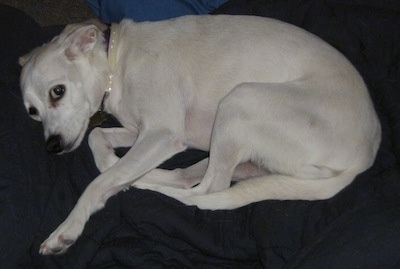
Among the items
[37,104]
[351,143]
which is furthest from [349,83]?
[37,104]

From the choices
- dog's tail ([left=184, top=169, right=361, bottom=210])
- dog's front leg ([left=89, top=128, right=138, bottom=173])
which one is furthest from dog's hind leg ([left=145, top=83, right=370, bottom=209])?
dog's front leg ([left=89, top=128, right=138, bottom=173])

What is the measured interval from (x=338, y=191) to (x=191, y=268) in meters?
0.70

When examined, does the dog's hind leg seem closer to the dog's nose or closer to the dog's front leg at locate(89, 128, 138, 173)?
the dog's front leg at locate(89, 128, 138, 173)

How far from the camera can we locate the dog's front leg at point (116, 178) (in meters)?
2.36

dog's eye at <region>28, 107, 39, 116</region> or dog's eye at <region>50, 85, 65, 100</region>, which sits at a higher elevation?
dog's eye at <region>50, 85, 65, 100</region>

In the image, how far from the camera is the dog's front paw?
2.34 meters

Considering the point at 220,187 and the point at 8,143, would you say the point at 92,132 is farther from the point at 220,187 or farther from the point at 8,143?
the point at 220,187

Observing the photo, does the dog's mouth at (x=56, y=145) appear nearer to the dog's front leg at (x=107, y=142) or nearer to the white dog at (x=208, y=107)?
the white dog at (x=208, y=107)

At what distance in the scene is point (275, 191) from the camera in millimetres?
2395

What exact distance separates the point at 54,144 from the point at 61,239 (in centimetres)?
50

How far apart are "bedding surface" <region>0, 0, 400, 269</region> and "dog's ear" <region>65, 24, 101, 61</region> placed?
38 centimetres

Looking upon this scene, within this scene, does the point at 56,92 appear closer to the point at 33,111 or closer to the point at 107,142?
the point at 33,111

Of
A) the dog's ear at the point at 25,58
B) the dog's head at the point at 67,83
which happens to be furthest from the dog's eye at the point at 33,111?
the dog's ear at the point at 25,58

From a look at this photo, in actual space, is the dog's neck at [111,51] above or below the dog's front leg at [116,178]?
above
